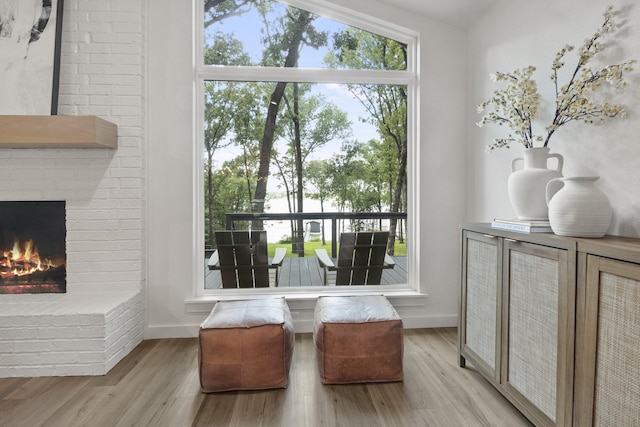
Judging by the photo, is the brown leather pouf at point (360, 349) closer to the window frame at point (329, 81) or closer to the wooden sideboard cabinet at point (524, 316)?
the wooden sideboard cabinet at point (524, 316)

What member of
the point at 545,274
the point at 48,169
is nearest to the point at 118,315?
the point at 48,169

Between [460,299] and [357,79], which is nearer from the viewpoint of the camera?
[460,299]

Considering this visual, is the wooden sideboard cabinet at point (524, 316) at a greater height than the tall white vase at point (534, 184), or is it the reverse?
the tall white vase at point (534, 184)

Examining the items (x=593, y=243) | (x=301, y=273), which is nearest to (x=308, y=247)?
(x=301, y=273)

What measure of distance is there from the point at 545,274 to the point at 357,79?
222 centimetres

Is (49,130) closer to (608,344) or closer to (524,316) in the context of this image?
(524,316)

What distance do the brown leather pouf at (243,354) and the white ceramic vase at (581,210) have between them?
149 centimetres

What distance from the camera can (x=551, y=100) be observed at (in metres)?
2.22

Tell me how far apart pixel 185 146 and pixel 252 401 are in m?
1.93

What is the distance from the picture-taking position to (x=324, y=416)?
6.29ft

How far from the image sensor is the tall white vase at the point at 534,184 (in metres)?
2.00

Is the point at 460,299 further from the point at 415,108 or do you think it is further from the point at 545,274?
the point at 415,108

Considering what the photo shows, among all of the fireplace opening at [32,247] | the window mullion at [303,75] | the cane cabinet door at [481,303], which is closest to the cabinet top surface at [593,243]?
the cane cabinet door at [481,303]

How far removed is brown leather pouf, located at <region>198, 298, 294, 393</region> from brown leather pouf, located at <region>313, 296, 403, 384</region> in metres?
0.24
